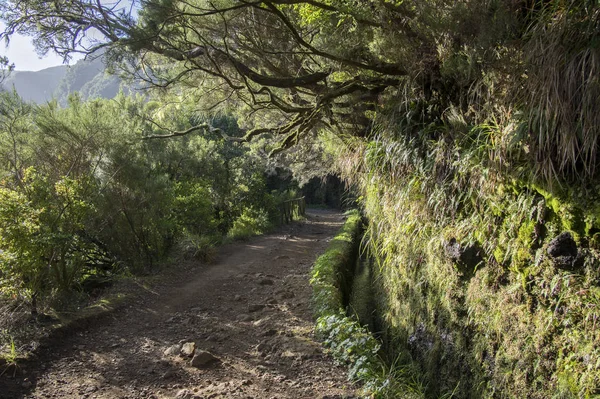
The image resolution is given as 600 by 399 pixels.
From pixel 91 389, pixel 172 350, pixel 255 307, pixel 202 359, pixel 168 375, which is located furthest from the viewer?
pixel 255 307

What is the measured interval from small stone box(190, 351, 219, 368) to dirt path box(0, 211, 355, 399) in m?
0.01

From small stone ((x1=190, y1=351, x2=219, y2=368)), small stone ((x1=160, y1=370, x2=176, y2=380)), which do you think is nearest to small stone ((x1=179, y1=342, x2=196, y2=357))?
small stone ((x1=190, y1=351, x2=219, y2=368))

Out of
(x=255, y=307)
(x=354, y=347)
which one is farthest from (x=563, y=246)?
(x=255, y=307)

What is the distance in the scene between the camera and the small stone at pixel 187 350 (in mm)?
4347

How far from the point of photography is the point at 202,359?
13.7ft

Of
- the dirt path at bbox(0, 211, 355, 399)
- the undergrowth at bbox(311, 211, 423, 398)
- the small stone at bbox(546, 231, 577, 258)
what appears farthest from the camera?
the dirt path at bbox(0, 211, 355, 399)

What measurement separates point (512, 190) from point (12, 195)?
218 inches

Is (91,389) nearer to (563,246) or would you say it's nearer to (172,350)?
(172,350)

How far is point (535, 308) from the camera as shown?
2.84 m

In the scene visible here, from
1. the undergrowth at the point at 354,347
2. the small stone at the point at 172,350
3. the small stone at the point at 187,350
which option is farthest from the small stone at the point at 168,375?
the undergrowth at the point at 354,347

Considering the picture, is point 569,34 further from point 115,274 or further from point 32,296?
point 115,274

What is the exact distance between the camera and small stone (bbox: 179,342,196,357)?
14.3ft

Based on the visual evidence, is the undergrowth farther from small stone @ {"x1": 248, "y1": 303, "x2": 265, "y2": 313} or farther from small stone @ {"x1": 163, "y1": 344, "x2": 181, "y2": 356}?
small stone @ {"x1": 163, "y1": 344, "x2": 181, "y2": 356}

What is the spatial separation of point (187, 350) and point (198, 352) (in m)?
0.18
